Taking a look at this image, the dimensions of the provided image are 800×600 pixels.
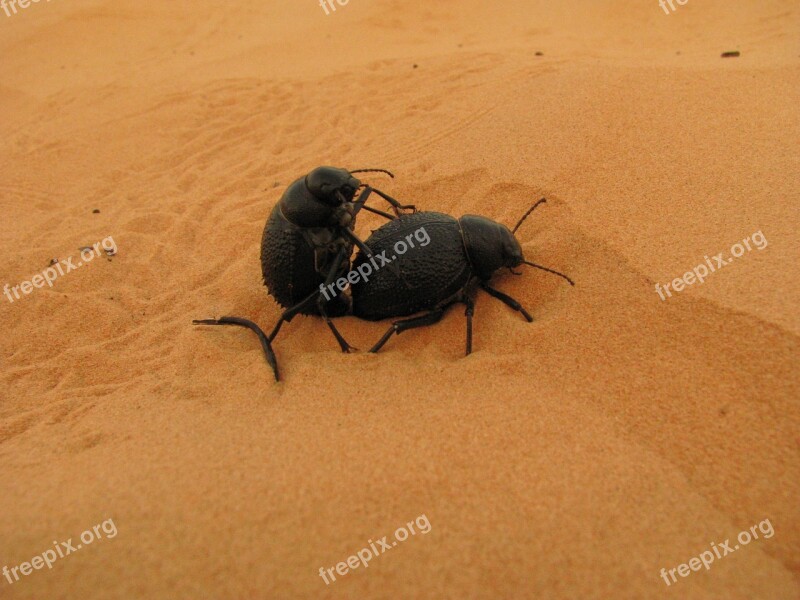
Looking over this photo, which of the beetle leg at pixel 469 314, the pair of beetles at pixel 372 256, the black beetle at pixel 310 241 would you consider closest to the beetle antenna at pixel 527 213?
the pair of beetles at pixel 372 256

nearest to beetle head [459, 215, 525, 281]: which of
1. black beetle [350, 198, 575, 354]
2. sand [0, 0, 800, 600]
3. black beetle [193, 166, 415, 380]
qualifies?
black beetle [350, 198, 575, 354]

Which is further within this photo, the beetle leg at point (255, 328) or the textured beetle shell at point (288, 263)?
the textured beetle shell at point (288, 263)

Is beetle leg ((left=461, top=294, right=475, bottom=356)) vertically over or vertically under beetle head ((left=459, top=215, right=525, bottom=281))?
under

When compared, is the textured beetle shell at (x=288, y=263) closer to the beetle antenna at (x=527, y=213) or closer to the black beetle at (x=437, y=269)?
A: the black beetle at (x=437, y=269)

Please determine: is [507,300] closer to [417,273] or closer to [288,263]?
[417,273]

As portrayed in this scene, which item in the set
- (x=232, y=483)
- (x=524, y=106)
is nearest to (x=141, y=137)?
(x=524, y=106)

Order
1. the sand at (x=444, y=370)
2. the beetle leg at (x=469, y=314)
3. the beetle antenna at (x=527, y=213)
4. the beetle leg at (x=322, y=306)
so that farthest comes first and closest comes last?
1. the beetle antenna at (x=527, y=213)
2. the beetle leg at (x=322, y=306)
3. the beetle leg at (x=469, y=314)
4. the sand at (x=444, y=370)

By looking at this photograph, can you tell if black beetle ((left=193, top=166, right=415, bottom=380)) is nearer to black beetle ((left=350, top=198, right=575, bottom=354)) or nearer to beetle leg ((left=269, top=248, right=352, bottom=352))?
beetle leg ((left=269, top=248, right=352, bottom=352))
